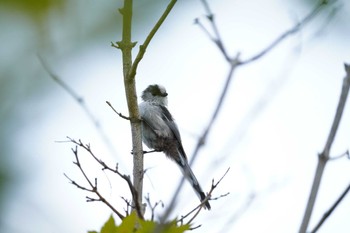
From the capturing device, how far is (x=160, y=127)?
6.46 m

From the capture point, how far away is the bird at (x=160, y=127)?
5.86m

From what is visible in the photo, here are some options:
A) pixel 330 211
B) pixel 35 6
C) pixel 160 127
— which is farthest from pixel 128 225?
pixel 160 127

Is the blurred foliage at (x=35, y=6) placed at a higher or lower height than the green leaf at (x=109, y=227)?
lower

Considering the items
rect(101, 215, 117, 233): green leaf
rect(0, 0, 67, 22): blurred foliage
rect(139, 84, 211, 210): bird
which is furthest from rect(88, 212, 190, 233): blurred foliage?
rect(139, 84, 211, 210): bird

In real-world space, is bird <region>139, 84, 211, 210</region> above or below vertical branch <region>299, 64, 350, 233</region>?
above

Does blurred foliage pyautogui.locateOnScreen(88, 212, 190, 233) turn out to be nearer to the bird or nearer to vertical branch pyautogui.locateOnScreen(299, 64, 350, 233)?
vertical branch pyautogui.locateOnScreen(299, 64, 350, 233)

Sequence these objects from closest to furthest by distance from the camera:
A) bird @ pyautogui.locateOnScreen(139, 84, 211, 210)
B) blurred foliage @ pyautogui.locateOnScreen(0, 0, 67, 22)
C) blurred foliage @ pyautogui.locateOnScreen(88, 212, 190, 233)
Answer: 1. blurred foliage @ pyautogui.locateOnScreen(0, 0, 67, 22)
2. blurred foliage @ pyautogui.locateOnScreen(88, 212, 190, 233)
3. bird @ pyautogui.locateOnScreen(139, 84, 211, 210)

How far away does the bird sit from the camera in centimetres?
586

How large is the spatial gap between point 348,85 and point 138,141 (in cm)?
211

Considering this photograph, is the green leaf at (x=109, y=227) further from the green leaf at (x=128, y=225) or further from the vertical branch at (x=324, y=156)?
the vertical branch at (x=324, y=156)

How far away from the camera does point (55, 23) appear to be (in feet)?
2.26

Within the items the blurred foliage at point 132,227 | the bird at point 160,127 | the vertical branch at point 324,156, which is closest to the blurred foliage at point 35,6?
the blurred foliage at point 132,227

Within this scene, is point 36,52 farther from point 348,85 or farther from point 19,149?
point 348,85

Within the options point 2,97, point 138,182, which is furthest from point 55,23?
point 138,182
